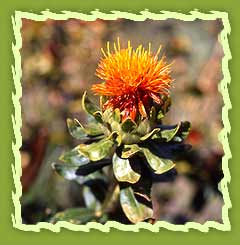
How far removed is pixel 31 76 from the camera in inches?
166

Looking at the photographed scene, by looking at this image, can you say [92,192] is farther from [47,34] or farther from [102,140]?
[47,34]

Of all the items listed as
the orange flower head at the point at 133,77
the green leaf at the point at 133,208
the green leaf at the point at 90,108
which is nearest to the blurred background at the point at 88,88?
the green leaf at the point at 133,208

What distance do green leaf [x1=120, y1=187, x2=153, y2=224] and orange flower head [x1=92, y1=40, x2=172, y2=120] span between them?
1.24ft

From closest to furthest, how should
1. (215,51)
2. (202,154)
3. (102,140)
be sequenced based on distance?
1. (102,140)
2. (202,154)
3. (215,51)

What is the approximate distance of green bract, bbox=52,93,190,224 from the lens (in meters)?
2.07

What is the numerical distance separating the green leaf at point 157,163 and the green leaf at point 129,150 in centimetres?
5

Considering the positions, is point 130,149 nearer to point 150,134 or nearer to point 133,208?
point 150,134

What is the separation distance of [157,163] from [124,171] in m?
0.14

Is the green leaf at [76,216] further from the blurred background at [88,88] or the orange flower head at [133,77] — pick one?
the orange flower head at [133,77]

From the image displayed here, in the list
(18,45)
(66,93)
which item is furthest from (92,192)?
(66,93)

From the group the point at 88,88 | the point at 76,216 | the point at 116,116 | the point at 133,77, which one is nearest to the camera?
the point at 133,77

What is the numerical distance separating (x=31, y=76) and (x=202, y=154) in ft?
5.37

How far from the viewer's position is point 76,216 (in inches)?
98.4

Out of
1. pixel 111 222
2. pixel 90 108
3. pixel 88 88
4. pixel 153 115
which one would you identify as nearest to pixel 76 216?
pixel 111 222
